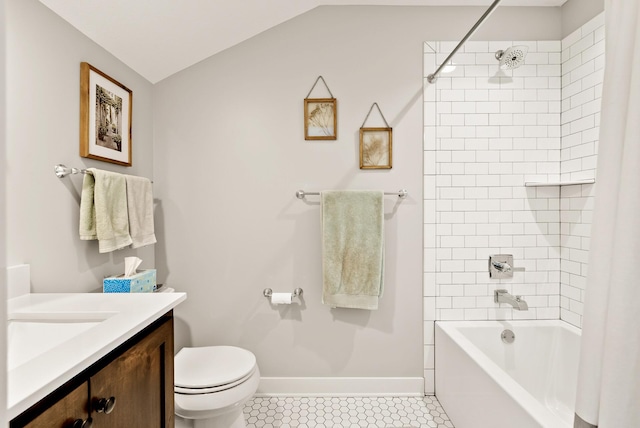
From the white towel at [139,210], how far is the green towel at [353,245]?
953mm

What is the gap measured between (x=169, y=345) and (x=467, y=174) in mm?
1802

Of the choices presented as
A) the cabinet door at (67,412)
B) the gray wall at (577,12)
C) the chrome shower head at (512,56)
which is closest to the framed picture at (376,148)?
the chrome shower head at (512,56)

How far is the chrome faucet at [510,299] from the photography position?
187 centimetres

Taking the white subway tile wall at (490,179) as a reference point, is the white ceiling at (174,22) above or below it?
above

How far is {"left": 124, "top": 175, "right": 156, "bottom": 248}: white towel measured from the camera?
1.61 metres

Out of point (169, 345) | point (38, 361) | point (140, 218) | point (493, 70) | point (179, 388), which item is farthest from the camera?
point (493, 70)

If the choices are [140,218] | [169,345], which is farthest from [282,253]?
[169,345]

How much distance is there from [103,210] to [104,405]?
0.90 m

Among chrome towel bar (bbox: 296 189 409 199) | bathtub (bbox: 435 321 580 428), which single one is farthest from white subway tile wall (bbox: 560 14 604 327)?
chrome towel bar (bbox: 296 189 409 199)

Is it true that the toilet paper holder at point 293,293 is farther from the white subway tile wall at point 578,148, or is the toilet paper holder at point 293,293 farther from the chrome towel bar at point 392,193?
the white subway tile wall at point 578,148

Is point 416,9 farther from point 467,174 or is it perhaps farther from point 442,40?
point 467,174

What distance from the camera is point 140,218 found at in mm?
1703

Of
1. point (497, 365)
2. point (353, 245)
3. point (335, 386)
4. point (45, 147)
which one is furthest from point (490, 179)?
point (45, 147)

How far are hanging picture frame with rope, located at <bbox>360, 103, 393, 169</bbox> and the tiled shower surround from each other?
0.78 feet
